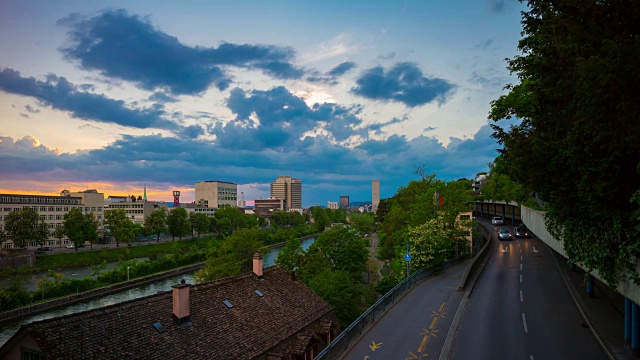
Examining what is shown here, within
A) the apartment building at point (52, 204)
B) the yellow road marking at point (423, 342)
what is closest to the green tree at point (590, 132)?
the yellow road marking at point (423, 342)

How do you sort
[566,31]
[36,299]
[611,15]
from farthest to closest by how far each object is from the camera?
[36,299] < [566,31] < [611,15]

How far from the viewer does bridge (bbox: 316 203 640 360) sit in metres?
17.9

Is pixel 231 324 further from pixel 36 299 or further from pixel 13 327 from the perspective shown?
pixel 36 299

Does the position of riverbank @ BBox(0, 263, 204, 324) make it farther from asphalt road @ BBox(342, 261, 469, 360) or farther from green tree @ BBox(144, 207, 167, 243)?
asphalt road @ BBox(342, 261, 469, 360)

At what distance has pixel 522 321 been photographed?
72.2 ft

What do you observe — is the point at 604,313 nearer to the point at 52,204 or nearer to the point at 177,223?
the point at 177,223

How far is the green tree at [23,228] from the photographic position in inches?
3091

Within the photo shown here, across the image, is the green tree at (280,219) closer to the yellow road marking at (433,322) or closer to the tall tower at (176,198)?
the tall tower at (176,198)

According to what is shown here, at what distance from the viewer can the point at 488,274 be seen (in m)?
34.2

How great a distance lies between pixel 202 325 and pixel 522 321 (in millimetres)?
18536

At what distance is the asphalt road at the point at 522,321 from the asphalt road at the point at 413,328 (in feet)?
3.59

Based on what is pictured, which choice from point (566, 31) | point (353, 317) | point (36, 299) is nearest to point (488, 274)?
point (353, 317)

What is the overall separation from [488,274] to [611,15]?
89.2 feet

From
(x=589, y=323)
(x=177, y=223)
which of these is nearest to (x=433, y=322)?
(x=589, y=323)
